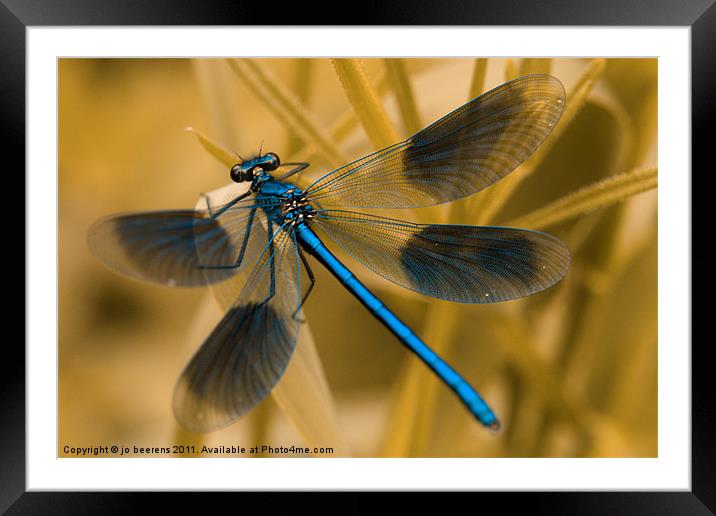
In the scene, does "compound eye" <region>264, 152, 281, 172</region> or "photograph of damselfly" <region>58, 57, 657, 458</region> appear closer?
"photograph of damselfly" <region>58, 57, 657, 458</region>

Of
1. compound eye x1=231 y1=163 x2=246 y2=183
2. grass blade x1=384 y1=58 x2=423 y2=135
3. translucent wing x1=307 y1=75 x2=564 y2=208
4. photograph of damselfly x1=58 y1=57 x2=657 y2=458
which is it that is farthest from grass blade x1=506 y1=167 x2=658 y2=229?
compound eye x1=231 y1=163 x2=246 y2=183

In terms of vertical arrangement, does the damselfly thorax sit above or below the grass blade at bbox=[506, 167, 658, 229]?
A: above

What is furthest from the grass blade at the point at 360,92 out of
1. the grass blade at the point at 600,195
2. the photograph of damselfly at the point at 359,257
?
the grass blade at the point at 600,195

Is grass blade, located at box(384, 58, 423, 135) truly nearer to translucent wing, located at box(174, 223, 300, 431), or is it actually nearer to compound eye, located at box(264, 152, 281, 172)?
compound eye, located at box(264, 152, 281, 172)

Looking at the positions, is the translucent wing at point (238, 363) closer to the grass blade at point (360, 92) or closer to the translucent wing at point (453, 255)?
the translucent wing at point (453, 255)

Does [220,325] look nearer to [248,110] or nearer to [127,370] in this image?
[127,370]
